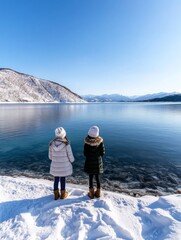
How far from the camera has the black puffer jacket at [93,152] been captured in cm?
616

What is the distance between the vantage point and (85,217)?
5070 millimetres

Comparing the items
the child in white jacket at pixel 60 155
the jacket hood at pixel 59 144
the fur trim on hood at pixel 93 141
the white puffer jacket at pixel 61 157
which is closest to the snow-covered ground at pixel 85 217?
the child in white jacket at pixel 60 155

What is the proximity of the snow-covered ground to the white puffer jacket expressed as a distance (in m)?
1.17

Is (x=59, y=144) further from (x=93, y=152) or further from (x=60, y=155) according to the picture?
(x=93, y=152)

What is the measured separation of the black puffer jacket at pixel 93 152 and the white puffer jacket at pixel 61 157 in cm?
70

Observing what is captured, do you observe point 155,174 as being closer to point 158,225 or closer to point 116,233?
point 158,225

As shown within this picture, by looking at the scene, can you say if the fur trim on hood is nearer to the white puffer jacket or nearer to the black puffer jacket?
the black puffer jacket

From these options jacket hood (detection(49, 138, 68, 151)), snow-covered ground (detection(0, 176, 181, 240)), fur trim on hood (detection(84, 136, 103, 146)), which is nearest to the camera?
snow-covered ground (detection(0, 176, 181, 240))

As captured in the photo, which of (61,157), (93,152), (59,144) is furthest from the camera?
(93,152)

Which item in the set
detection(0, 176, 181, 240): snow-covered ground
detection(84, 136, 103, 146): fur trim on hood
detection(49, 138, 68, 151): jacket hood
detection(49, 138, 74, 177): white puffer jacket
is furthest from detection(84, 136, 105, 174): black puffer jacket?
detection(0, 176, 181, 240): snow-covered ground

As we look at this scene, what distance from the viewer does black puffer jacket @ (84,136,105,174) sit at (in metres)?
6.16

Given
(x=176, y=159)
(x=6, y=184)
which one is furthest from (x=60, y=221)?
(x=176, y=159)

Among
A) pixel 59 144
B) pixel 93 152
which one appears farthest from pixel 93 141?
pixel 59 144

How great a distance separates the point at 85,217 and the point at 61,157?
2.24 meters
